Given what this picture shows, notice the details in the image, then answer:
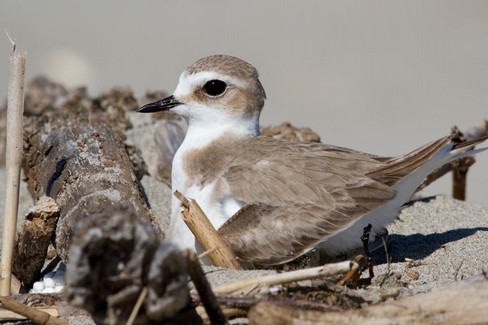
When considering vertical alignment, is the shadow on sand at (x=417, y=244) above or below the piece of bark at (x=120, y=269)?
below

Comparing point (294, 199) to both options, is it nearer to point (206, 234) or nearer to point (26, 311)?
point (206, 234)

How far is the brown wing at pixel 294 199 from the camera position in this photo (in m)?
3.91

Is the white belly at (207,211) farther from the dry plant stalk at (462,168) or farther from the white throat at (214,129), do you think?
the dry plant stalk at (462,168)

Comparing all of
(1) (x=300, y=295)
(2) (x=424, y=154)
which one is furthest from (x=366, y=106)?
(1) (x=300, y=295)

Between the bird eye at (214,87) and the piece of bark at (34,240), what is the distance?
115cm

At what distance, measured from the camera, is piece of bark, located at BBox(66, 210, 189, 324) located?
99.7 inches

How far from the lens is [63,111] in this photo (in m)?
6.70

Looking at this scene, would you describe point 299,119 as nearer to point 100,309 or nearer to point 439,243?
point 439,243

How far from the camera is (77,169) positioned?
462 centimetres

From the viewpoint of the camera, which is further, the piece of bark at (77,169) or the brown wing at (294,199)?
the piece of bark at (77,169)

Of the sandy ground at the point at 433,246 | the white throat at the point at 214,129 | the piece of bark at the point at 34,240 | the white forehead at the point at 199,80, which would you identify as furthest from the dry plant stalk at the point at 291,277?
the white forehead at the point at 199,80

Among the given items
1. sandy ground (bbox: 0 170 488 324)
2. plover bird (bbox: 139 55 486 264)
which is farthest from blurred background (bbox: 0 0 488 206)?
plover bird (bbox: 139 55 486 264)

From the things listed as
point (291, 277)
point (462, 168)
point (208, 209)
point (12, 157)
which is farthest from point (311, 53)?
point (291, 277)

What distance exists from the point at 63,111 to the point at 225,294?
159 inches
